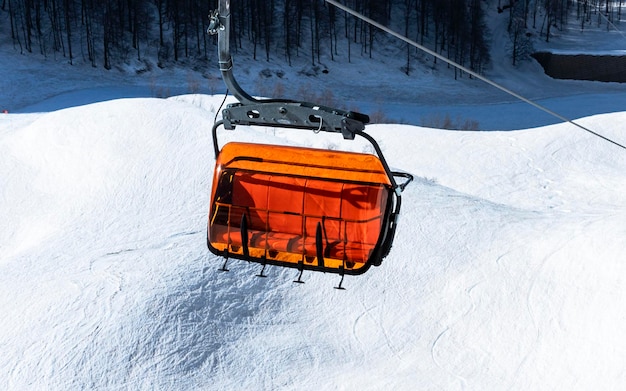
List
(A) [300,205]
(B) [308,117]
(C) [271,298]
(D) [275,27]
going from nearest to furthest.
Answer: (B) [308,117] → (A) [300,205] → (C) [271,298] → (D) [275,27]

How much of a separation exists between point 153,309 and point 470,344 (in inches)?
149

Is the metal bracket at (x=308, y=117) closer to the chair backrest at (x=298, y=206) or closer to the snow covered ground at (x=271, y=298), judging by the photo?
the chair backrest at (x=298, y=206)

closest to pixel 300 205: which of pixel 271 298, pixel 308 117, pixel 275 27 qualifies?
pixel 308 117

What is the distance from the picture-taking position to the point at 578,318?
32.3ft

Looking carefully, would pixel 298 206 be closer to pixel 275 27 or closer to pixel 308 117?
pixel 308 117

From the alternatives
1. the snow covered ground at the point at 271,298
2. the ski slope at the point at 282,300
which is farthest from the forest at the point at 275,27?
the ski slope at the point at 282,300

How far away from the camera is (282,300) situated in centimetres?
1041

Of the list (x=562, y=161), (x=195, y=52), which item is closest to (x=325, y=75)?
(x=195, y=52)

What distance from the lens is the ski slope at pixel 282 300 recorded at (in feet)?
30.4

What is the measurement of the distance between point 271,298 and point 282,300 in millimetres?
141

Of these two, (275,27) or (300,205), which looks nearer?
(300,205)

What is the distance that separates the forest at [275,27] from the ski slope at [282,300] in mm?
23681

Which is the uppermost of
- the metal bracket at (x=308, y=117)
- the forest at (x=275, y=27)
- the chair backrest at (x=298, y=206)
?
the metal bracket at (x=308, y=117)

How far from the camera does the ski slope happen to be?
926 centimetres
